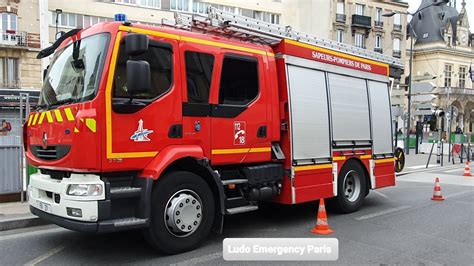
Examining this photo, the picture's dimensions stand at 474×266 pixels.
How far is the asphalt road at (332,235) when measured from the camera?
5.25m

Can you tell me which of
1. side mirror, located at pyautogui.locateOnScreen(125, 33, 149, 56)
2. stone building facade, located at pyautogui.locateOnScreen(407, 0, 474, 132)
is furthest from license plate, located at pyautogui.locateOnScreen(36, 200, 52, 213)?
stone building facade, located at pyautogui.locateOnScreen(407, 0, 474, 132)

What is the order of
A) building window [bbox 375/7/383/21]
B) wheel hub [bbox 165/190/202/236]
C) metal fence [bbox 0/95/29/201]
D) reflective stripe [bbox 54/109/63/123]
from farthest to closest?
building window [bbox 375/7/383/21] < metal fence [bbox 0/95/29/201] < wheel hub [bbox 165/190/202/236] < reflective stripe [bbox 54/109/63/123]

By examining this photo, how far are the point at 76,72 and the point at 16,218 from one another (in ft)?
9.75

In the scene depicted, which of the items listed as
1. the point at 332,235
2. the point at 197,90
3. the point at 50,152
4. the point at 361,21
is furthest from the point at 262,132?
the point at 361,21

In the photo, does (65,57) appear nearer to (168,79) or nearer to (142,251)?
(168,79)

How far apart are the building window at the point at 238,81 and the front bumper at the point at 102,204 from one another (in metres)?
1.79

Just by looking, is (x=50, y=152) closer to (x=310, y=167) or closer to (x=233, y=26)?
(x=233, y=26)

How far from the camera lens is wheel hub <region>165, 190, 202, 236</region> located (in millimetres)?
5230

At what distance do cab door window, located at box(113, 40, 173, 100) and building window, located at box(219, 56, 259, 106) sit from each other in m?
0.92

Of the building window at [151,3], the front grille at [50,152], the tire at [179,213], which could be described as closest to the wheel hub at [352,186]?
the tire at [179,213]

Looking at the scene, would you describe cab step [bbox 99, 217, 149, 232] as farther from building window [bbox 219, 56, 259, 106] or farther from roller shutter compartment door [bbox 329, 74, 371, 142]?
roller shutter compartment door [bbox 329, 74, 371, 142]

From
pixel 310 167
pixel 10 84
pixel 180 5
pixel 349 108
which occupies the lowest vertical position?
pixel 310 167

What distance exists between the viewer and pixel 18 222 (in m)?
6.63

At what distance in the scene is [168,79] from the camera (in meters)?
5.36
